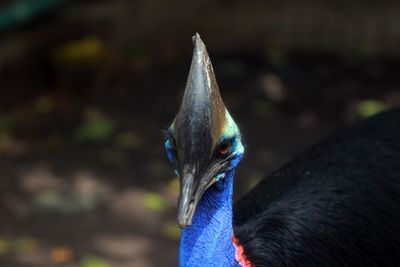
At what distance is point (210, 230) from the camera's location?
7.25 ft

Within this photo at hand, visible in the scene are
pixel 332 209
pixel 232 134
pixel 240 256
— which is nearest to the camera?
pixel 232 134

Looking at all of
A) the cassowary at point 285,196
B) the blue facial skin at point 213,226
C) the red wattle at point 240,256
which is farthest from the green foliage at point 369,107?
the blue facial skin at point 213,226

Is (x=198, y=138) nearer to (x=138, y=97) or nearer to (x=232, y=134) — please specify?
(x=232, y=134)

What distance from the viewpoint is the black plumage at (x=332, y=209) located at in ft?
8.44

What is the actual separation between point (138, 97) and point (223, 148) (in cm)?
343

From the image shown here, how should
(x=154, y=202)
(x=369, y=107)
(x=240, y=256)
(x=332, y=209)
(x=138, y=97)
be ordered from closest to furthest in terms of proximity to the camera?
(x=240, y=256), (x=332, y=209), (x=154, y=202), (x=369, y=107), (x=138, y=97)

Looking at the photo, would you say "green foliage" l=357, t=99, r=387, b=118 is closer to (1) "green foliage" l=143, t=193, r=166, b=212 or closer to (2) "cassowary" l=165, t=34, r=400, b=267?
(1) "green foliage" l=143, t=193, r=166, b=212

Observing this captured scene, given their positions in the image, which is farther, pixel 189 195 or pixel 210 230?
pixel 210 230

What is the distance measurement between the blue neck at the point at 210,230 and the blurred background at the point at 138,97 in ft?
6.03

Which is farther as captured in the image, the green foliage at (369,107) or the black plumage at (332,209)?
the green foliage at (369,107)

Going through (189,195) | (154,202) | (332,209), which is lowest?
(189,195)

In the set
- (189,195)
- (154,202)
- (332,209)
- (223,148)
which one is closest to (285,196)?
(332,209)

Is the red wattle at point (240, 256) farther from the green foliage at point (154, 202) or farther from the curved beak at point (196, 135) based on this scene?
the green foliage at point (154, 202)

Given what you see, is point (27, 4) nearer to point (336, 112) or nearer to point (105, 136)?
point (105, 136)
